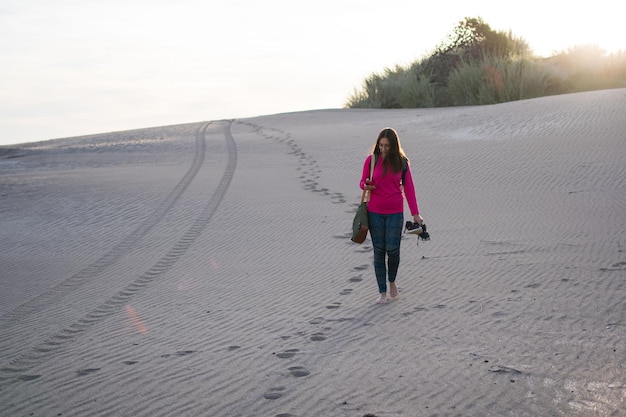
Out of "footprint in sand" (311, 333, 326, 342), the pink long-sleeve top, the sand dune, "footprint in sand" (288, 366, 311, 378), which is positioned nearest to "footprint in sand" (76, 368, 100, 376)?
the sand dune

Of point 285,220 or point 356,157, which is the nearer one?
point 285,220

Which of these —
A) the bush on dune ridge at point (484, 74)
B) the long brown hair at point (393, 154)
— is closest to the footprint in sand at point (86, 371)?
the long brown hair at point (393, 154)

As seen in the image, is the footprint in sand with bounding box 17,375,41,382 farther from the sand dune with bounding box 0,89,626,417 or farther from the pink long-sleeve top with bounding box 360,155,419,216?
the pink long-sleeve top with bounding box 360,155,419,216

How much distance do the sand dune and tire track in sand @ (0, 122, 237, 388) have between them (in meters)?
0.03

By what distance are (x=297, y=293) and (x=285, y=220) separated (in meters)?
3.97

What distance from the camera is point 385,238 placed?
6613 millimetres

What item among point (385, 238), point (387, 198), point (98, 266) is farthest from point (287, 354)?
point (98, 266)

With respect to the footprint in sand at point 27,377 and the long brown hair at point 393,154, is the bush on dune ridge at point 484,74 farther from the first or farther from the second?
the footprint in sand at point 27,377

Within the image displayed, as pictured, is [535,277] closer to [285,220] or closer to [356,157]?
[285,220]

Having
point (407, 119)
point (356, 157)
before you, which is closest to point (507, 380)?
point (356, 157)

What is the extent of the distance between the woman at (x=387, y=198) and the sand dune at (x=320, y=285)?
0.48 meters

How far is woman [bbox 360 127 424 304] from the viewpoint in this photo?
6.46 metres

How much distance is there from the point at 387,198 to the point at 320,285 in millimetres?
1504

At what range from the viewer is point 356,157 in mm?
15938
